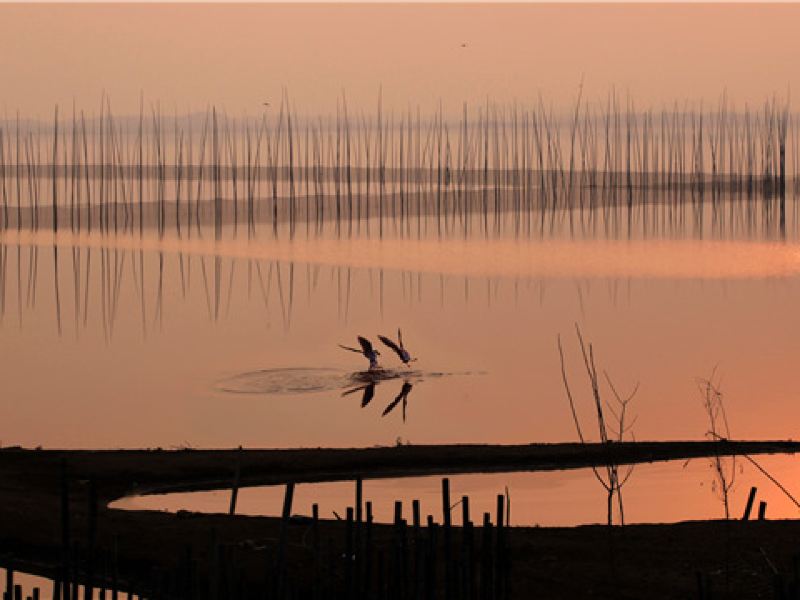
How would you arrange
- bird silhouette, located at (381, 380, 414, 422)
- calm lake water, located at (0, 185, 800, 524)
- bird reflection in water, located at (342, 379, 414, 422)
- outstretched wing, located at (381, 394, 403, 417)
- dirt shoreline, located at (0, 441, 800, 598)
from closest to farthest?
dirt shoreline, located at (0, 441, 800, 598) < calm lake water, located at (0, 185, 800, 524) < outstretched wing, located at (381, 394, 403, 417) < bird silhouette, located at (381, 380, 414, 422) < bird reflection in water, located at (342, 379, 414, 422)

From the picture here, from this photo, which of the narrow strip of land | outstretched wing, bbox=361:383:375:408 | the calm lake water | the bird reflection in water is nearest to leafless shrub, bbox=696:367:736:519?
the calm lake water

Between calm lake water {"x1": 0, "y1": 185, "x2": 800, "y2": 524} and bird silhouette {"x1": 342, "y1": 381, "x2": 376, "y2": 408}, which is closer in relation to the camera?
calm lake water {"x1": 0, "y1": 185, "x2": 800, "y2": 524}

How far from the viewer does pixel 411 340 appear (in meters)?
27.3

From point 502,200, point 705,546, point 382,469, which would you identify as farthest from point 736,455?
point 502,200

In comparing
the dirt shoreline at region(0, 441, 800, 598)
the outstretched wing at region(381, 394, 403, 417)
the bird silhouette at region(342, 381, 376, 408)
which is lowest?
the dirt shoreline at region(0, 441, 800, 598)

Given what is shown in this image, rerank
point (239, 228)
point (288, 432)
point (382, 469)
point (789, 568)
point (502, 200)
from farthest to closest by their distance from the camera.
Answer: point (502, 200) → point (239, 228) → point (288, 432) → point (382, 469) → point (789, 568)

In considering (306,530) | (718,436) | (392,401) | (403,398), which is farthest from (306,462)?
(718,436)

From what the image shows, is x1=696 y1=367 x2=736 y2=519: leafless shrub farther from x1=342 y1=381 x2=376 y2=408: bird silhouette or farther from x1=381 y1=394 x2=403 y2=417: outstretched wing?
x1=342 y1=381 x2=376 y2=408: bird silhouette

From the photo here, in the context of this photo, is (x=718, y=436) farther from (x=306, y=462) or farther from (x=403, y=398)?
(x=403, y=398)

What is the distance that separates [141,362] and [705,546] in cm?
1474

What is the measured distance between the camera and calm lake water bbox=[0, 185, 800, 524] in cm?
1842

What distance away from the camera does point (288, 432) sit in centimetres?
1841

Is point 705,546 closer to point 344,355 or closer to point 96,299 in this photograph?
point 344,355

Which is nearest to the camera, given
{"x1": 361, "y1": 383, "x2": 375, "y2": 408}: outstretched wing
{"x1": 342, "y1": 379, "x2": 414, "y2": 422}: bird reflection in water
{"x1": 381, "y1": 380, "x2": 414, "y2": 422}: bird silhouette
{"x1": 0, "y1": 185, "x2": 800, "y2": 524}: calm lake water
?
{"x1": 0, "y1": 185, "x2": 800, "y2": 524}: calm lake water
